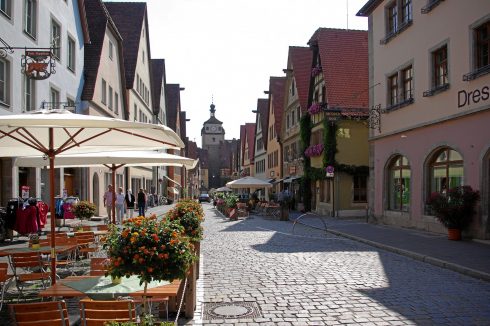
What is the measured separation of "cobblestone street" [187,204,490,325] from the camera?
6703 mm

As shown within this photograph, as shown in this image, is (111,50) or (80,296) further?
(111,50)

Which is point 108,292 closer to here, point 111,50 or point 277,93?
point 111,50

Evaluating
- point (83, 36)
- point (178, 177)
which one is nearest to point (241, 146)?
point (178, 177)

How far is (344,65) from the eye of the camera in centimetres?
3022

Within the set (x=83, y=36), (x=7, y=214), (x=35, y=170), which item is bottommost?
(x=7, y=214)

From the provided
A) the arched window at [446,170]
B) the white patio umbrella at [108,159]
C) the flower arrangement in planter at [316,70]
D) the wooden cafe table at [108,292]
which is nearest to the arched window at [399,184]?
the arched window at [446,170]

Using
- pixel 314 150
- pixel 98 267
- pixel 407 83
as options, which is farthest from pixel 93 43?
pixel 98 267

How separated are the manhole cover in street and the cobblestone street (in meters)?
0.01

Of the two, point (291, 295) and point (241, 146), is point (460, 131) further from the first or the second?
point (241, 146)

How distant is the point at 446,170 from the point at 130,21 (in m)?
30.6

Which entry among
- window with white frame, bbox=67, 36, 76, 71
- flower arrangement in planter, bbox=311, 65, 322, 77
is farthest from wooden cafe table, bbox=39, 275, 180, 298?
flower arrangement in planter, bbox=311, 65, 322, 77

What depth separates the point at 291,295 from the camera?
805cm

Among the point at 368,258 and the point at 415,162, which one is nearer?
the point at 368,258

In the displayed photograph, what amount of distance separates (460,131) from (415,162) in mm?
3328
